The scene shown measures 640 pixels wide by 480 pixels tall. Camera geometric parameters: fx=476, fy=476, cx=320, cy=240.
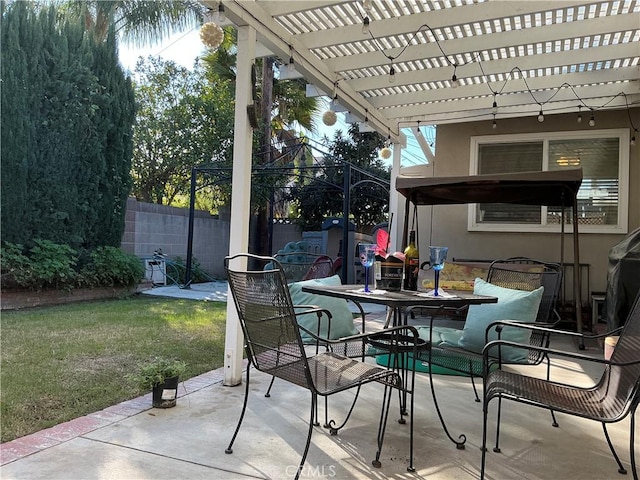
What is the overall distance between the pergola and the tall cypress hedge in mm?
4435

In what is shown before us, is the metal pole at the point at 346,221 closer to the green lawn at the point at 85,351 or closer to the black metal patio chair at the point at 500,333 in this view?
the green lawn at the point at 85,351

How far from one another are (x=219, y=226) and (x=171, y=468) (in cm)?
1069

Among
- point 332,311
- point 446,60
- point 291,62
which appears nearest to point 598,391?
point 332,311

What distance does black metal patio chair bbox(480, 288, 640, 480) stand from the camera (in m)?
1.85

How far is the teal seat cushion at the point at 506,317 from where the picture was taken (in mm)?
3115

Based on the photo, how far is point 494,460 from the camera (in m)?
2.29

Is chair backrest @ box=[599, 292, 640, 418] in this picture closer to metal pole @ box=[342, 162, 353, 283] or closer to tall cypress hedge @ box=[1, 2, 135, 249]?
metal pole @ box=[342, 162, 353, 283]

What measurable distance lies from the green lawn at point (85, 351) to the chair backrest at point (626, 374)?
104 inches

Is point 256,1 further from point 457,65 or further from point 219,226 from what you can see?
point 219,226

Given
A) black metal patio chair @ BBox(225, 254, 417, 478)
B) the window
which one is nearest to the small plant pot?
black metal patio chair @ BBox(225, 254, 417, 478)

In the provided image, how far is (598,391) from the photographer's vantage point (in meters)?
2.15

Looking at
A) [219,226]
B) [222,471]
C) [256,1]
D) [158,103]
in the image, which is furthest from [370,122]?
[158,103]

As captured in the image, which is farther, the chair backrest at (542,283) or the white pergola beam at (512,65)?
the white pergola beam at (512,65)

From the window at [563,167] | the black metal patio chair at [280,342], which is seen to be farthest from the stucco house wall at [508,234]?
the black metal patio chair at [280,342]
